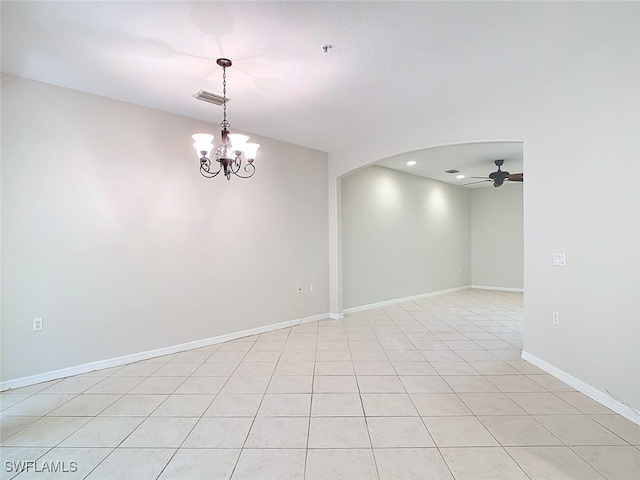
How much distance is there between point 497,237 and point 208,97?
765 cm

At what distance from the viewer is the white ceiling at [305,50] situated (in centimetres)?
199

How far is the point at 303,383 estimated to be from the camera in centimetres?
279

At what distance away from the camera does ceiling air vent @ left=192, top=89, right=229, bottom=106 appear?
9.65ft

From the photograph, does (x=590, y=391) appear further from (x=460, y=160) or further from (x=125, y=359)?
(x=125, y=359)

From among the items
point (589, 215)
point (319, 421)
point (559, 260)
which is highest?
point (589, 215)

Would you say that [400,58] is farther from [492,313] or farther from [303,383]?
[492,313]

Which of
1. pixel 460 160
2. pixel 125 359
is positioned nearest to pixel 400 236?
pixel 460 160

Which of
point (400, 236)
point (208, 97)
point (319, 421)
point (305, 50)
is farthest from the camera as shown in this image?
point (400, 236)

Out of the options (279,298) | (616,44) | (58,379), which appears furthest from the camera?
(279,298)

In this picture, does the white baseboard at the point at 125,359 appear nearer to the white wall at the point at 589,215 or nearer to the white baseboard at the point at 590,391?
the white baseboard at the point at 590,391

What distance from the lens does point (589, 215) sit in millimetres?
2482

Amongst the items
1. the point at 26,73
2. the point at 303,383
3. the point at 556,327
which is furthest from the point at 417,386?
the point at 26,73

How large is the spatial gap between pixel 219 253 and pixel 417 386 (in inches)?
107

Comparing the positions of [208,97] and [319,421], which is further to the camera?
[208,97]
